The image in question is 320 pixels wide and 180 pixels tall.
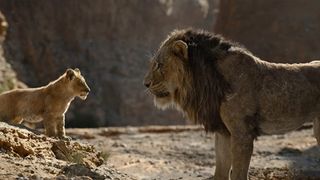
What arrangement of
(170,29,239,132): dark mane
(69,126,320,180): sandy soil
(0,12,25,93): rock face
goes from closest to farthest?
1. (170,29,239,132): dark mane
2. (69,126,320,180): sandy soil
3. (0,12,25,93): rock face

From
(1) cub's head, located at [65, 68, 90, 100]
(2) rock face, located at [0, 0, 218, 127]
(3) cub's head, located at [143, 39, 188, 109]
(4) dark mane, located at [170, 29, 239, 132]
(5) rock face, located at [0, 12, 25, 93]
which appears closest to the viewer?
(4) dark mane, located at [170, 29, 239, 132]

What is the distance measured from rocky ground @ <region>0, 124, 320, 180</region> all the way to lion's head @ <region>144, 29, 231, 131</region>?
1.19 m

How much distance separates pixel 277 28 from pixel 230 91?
23.5 meters

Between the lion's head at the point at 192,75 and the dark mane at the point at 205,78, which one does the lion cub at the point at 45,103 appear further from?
the dark mane at the point at 205,78

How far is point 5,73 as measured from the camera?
89.1ft

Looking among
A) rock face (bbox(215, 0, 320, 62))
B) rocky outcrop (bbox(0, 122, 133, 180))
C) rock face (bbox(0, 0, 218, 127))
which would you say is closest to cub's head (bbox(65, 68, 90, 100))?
rocky outcrop (bbox(0, 122, 133, 180))

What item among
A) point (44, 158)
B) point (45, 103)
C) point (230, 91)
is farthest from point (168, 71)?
point (45, 103)

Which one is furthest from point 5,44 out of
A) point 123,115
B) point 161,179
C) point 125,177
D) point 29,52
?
point 125,177

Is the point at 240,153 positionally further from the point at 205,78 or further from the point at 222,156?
the point at 205,78

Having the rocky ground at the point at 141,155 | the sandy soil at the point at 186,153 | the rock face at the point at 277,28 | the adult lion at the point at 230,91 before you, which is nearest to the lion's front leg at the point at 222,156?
the adult lion at the point at 230,91

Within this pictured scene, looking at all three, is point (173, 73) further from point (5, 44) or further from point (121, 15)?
point (121, 15)

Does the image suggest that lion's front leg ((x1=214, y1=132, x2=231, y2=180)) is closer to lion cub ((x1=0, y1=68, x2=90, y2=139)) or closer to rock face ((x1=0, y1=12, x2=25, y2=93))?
lion cub ((x1=0, y1=68, x2=90, y2=139))

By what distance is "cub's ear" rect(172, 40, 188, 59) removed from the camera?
724cm

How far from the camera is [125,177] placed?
764 cm
